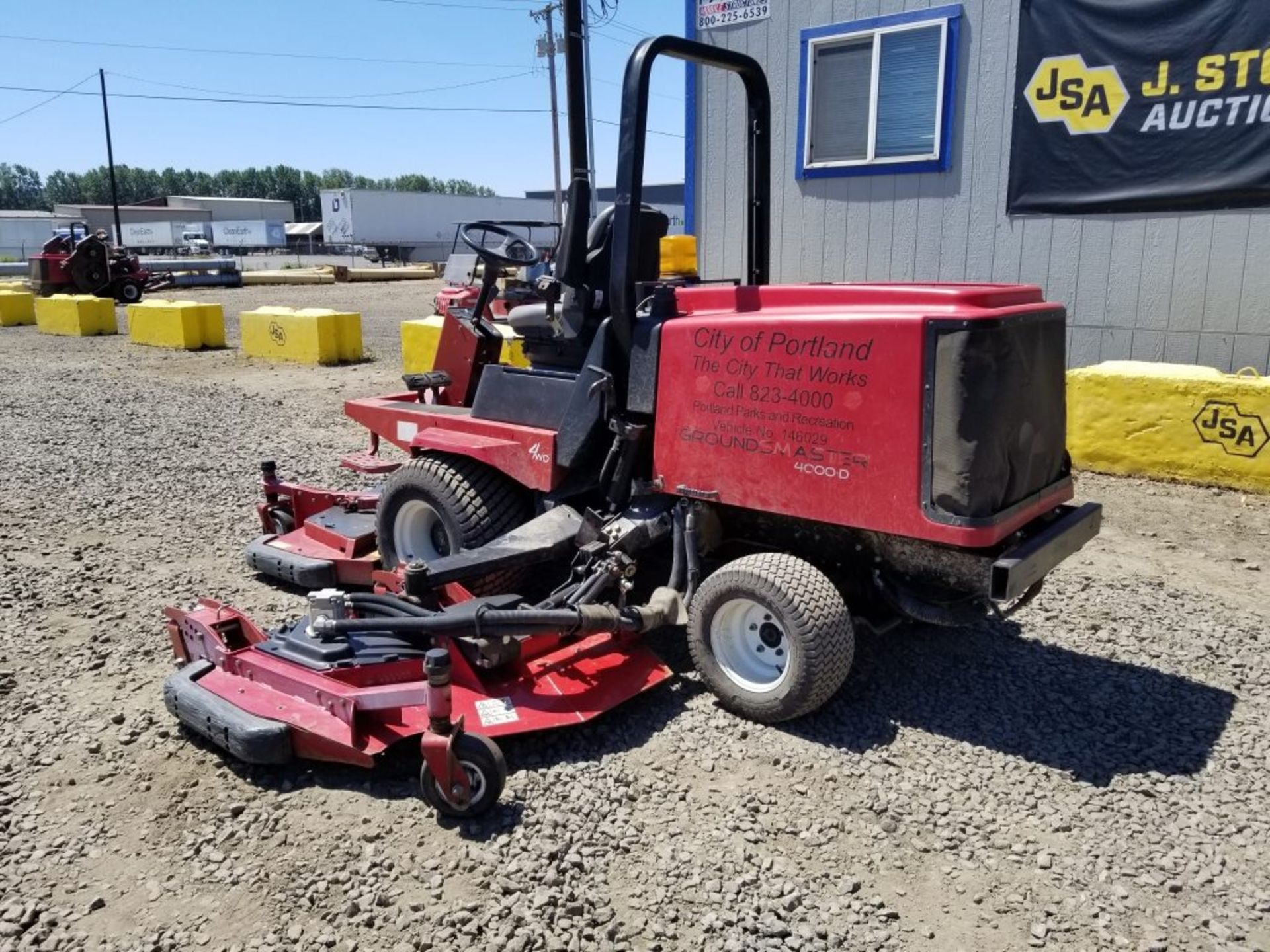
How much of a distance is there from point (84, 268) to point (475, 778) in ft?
81.0

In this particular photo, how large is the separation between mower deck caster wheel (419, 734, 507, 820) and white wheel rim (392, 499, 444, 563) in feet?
6.02

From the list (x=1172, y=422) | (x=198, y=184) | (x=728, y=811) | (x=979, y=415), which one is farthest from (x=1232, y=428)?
(x=198, y=184)

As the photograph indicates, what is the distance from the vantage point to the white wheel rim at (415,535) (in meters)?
4.94

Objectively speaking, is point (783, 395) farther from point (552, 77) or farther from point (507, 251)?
point (552, 77)

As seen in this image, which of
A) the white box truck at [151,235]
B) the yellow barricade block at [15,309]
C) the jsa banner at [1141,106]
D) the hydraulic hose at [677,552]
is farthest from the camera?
the white box truck at [151,235]

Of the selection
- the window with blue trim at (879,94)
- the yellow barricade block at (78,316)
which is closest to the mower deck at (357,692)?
the window with blue trim at (879,94)

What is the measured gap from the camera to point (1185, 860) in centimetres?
302

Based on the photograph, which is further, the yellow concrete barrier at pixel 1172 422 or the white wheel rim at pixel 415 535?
the yellow concrete barrier at pixel 1172 422

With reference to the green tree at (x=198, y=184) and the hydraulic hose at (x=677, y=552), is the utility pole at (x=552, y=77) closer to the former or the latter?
the hydraulic hose at (x=677, y=552)

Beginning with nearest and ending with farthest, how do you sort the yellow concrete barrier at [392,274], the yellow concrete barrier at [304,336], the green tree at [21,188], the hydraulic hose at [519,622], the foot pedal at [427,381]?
the hydraulic hose at [519,622]
the foot pedal at [427,381]
the yellow concrete barrier at [304,336]
the yellow concrete barrier at [392,274]
the green tree at [21,188]

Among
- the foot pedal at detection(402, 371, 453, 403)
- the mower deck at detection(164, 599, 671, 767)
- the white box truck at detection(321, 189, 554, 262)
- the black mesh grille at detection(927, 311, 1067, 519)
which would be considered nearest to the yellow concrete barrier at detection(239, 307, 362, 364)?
the foot pedal at detection(402, 371, 453, 403)

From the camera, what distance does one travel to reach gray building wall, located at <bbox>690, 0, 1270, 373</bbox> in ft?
23.6

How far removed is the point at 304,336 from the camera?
44.9 ft

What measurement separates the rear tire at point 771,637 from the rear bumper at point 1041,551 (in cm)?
58
